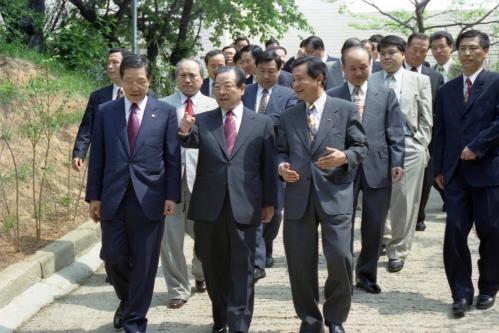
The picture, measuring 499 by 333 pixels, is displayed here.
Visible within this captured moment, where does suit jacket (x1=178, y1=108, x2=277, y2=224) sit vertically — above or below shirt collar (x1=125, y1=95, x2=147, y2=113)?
below

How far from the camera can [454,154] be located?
6.19 m

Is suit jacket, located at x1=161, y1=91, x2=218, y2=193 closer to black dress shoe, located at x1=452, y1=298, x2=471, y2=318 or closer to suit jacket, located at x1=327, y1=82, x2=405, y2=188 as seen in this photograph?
suit jacket, located at x1=327, y1=82, x2=405, y2=188

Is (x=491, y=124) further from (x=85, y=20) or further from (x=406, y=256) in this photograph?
(x=85, y=20)

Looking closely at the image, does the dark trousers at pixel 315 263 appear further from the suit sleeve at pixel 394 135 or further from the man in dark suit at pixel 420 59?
the man in dark suit at pixel 420 59

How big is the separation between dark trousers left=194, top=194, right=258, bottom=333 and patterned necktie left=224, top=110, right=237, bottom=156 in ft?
1.31

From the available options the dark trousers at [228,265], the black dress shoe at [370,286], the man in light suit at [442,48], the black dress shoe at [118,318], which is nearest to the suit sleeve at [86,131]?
the black dress shoe at [118,318]

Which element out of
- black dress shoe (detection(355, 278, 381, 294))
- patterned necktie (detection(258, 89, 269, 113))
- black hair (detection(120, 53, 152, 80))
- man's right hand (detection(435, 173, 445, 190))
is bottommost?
black dress shoe (detection(355, 278, 381, 294))

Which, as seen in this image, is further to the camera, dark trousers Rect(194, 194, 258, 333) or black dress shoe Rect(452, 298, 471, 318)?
black dress shoe Rect(452, 298, 471, 318)

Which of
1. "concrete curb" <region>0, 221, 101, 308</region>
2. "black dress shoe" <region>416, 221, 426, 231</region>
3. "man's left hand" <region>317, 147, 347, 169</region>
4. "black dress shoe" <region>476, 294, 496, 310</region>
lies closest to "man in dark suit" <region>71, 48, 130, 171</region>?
"concrete curb" <region>0, 221, 101, 308</region>

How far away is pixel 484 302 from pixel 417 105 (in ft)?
7.34

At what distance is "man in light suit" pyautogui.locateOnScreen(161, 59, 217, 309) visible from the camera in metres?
6.48

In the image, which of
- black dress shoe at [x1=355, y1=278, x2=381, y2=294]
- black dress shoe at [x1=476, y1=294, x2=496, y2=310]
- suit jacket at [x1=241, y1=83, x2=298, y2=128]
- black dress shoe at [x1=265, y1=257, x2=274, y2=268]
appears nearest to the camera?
black dress shoe at [x1=476, y1=294, x2=496, y2=310]

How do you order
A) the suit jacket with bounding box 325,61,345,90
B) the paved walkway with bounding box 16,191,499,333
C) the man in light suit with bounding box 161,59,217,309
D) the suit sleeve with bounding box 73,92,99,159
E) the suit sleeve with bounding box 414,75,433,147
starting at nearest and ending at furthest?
the paved walkway with bounding box 16,191,499,333
the man in light suit with bounding box 161,59,217,309
the suit sleeve with bounding box 73,92,99,159
the suit sleeve with bounding box 414,75,433,147
the suit jacket with bounding box 325,61,345,90

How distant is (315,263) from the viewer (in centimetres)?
548
